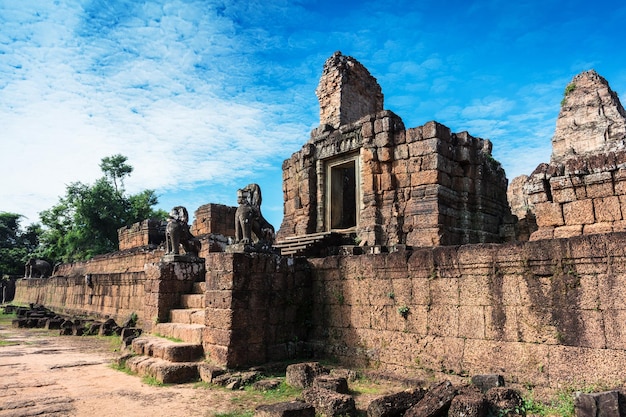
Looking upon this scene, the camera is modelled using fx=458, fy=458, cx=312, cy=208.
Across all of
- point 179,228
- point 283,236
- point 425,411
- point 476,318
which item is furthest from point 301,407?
point 283,236

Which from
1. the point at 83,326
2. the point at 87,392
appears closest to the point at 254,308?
the point at 87,392

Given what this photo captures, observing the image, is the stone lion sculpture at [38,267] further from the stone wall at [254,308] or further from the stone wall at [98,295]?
the stone wall at [254,308]

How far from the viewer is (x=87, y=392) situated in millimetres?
6754

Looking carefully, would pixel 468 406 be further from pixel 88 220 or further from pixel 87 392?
pixel 88 220

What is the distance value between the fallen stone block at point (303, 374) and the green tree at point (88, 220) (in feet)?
95.3

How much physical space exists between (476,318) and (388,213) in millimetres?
6467

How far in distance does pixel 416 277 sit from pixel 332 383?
2057 mm

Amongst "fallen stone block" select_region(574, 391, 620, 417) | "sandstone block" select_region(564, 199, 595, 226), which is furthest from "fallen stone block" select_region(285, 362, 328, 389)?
"sandstone block" select_region(564, 199, 595, 226)

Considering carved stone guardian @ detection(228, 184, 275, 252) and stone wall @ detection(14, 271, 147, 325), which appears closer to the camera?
carved stone guardian @ detection(228, 184, 275, 252)

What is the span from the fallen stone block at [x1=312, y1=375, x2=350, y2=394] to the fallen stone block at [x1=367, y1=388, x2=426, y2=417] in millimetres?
884

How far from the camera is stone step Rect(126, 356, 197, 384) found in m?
7.29

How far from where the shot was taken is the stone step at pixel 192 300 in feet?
33.0

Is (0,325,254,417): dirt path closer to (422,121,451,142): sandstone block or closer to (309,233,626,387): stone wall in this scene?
(309,233,626,387): stone wall

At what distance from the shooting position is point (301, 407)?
513cm
